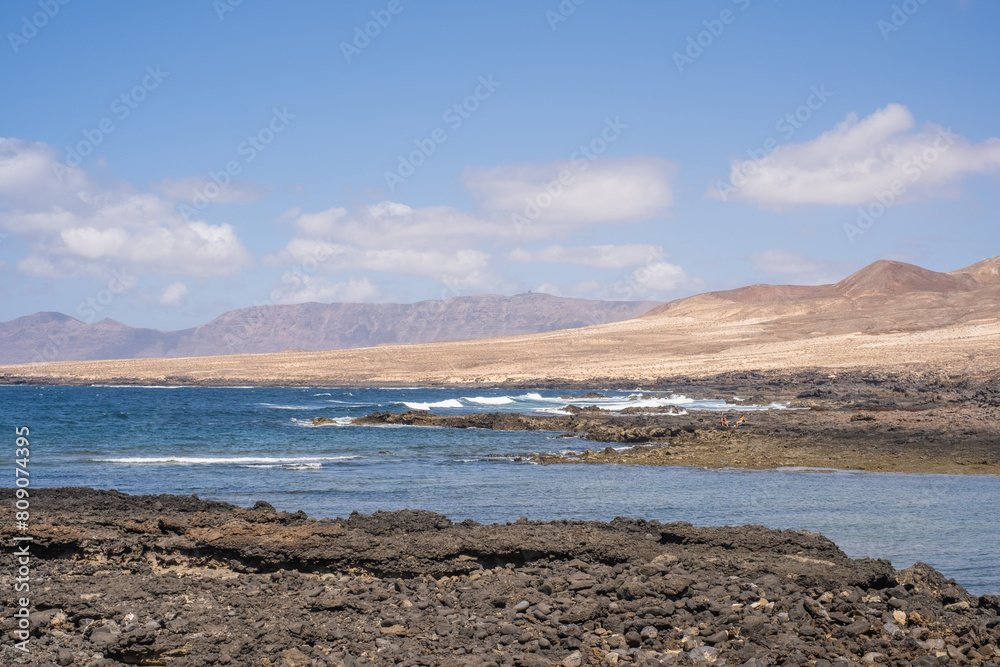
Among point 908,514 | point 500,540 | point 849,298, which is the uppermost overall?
point 849,298

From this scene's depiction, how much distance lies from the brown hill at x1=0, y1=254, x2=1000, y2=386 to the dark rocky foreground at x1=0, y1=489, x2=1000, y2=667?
4825 cm

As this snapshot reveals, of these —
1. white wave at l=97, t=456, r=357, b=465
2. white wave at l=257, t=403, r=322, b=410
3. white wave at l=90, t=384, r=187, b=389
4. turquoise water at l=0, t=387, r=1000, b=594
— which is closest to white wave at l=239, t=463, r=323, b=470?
turquoise water at l=0, t=387, r=1000, b=594

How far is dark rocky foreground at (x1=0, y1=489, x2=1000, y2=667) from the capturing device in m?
6.80

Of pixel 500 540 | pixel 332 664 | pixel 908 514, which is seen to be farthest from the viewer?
pixel 908 514

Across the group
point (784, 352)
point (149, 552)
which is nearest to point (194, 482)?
point (149, 552)

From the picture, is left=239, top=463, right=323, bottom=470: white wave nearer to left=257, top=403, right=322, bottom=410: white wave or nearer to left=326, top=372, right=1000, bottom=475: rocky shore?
left=326, top=372, right=1000, bottom=475: rocky shore

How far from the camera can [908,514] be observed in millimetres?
14117

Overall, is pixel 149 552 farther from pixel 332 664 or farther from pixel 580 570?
pixel 580 570

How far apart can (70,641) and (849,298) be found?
106510 mm

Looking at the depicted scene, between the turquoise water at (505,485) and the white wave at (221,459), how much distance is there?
0.06 m

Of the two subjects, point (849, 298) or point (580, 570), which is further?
point (849, 298)

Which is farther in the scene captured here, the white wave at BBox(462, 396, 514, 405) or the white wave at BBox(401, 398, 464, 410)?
the white wave at BBox(462, 396, 514, 405)

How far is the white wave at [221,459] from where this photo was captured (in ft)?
76.9

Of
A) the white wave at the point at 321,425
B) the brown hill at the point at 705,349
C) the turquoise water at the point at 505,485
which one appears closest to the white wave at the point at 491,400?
the brown hill at the point at 705,349
